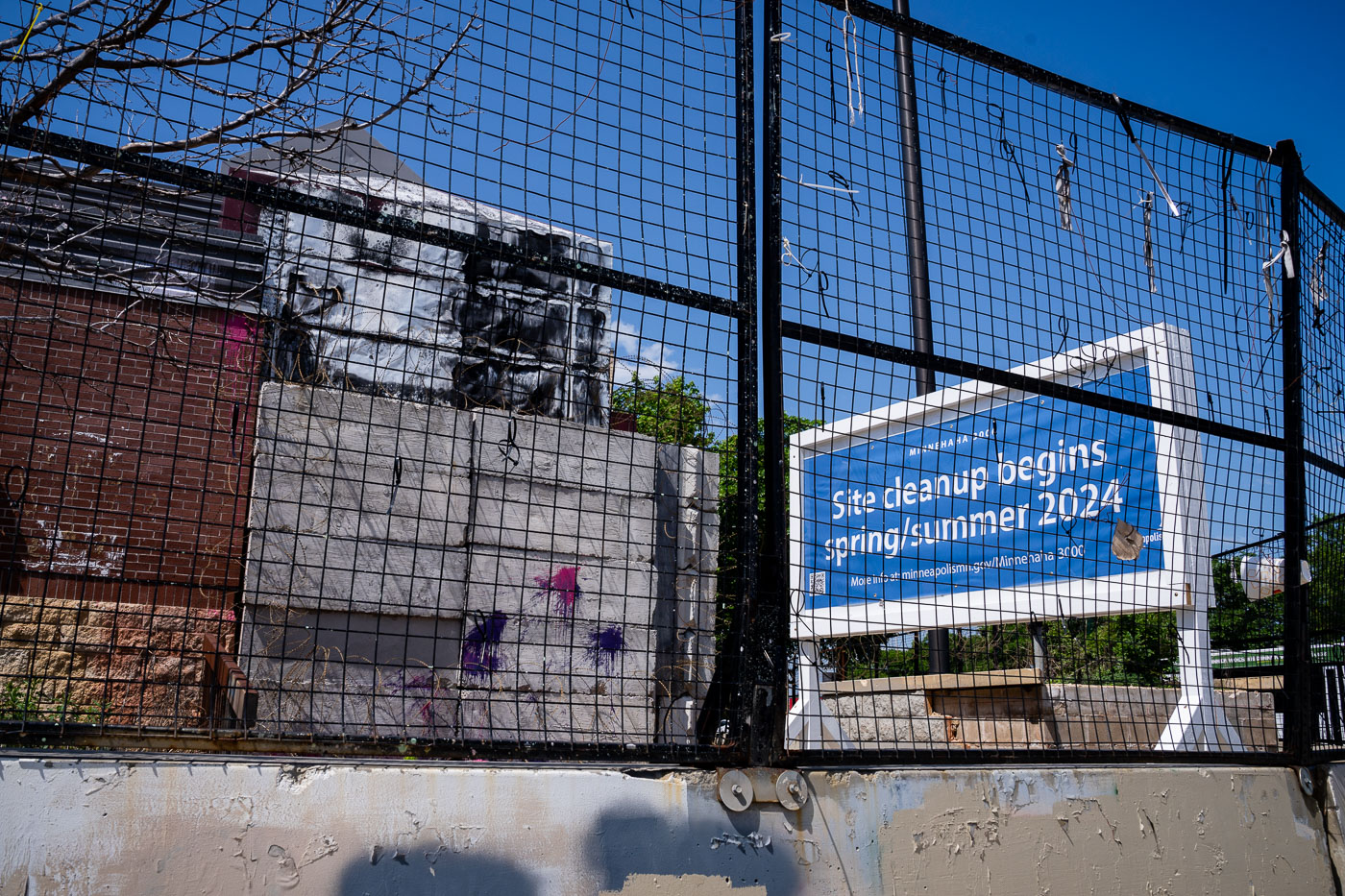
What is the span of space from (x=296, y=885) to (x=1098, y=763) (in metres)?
2.37

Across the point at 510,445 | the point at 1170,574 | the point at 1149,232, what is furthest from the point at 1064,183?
the point at 510,445

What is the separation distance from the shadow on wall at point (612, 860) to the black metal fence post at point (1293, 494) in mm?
2381

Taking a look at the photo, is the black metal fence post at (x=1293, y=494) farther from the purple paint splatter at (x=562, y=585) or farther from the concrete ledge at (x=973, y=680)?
the purple paint splatter at (x=562, y=585)

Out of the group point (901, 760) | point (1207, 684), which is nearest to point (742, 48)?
point (901, 760)

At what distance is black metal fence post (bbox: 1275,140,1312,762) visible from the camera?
365 cm

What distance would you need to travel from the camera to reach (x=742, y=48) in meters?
2.84

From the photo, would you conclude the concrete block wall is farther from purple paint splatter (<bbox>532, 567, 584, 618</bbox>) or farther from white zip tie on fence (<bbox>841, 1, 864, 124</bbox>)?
white zip tie on fence (<bbox>841, 1, 864, 124</bbox>)

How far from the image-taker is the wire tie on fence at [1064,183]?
11.3ft

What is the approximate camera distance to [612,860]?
2.15 meters

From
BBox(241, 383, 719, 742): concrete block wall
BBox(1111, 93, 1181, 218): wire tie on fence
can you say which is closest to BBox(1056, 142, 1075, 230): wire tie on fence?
BBox(1111, 93, 1181, 218): wire tie on fence

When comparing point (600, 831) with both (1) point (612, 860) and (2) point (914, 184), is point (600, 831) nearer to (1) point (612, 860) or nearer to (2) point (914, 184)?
(1) point (612, 860)

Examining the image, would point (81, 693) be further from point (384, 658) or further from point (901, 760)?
point (901, 760)

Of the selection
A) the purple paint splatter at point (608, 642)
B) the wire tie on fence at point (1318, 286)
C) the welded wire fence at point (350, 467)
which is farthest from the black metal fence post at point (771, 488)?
the purple paint splatter at point (608, 642)

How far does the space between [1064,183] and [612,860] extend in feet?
9.19
